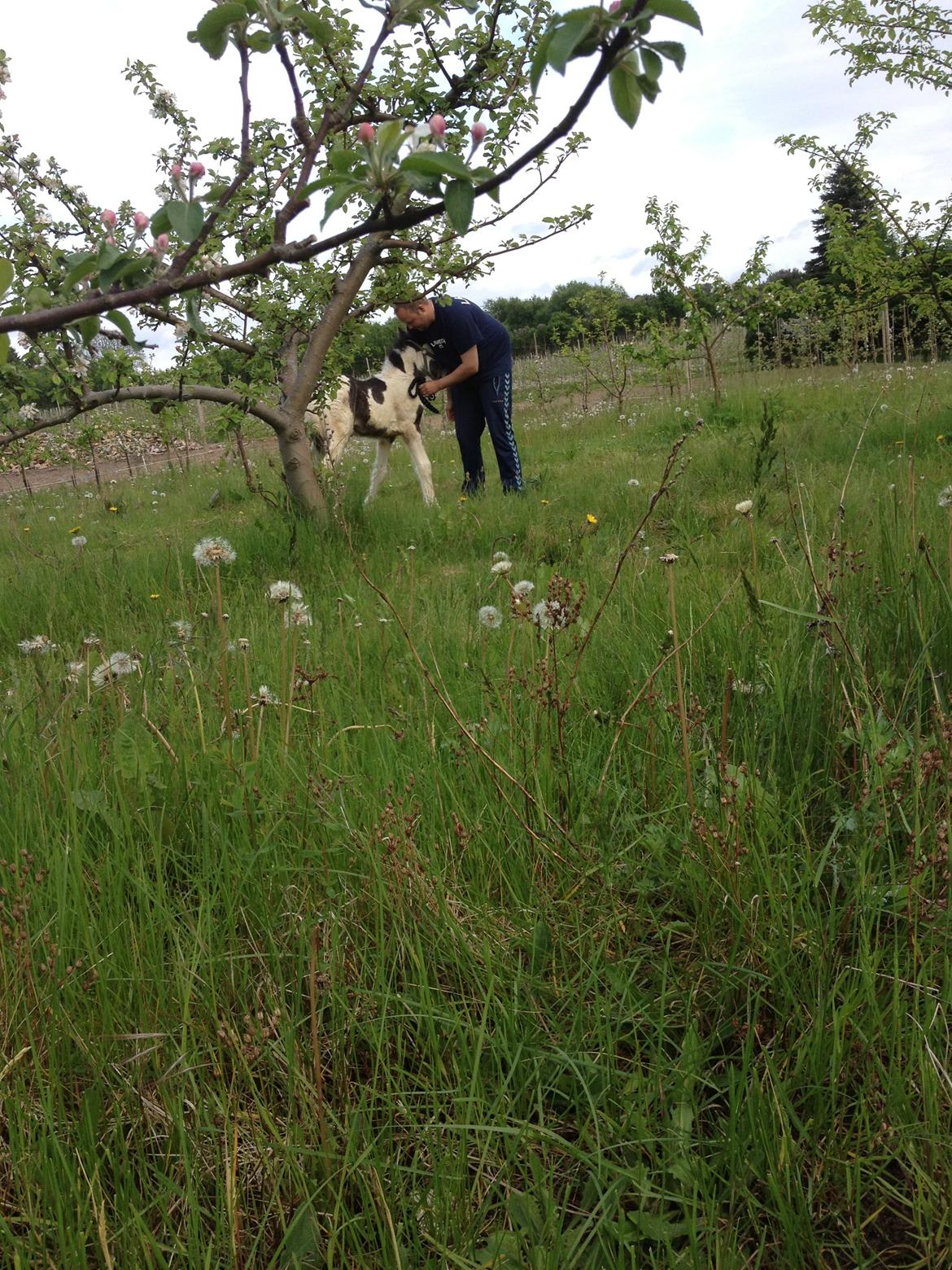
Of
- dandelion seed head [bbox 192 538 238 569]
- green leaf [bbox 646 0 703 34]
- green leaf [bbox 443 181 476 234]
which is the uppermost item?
green leaf [bbox 646 0 703 34]

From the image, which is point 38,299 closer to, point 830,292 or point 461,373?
point 461,373

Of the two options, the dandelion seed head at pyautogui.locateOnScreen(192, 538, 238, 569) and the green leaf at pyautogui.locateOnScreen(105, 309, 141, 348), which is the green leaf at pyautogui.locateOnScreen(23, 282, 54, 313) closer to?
the green leaf at pyautogui.locateOnScreen(105, 309, 141, 348)

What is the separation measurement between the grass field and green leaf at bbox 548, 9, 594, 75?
2.40ft

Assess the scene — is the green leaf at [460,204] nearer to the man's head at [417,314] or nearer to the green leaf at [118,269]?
the green leaf at [118,269]

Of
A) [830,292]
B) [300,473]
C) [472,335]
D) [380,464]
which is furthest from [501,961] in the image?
[830,292]

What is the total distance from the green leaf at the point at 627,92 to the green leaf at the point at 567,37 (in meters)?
0.07

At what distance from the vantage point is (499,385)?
7379mm

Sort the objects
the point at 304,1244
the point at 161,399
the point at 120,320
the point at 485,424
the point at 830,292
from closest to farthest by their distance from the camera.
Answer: the point at 304,1244
the point at 120,320
the point at 161,399
the point at 485,424
the point at 830,292

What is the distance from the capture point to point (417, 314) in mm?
7324

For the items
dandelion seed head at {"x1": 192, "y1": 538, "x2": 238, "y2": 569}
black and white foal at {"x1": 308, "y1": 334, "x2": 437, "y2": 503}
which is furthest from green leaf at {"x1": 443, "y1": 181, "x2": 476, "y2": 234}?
black and white foal at {"x1": 308, "y1": 334, "x2": 437, "y2": 503}

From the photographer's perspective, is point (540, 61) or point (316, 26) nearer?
point (540, 61)

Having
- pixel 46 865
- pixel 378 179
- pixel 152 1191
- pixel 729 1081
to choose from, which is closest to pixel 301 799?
pixel 46 865

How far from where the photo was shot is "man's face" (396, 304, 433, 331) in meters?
7.21

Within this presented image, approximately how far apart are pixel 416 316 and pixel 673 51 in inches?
270
